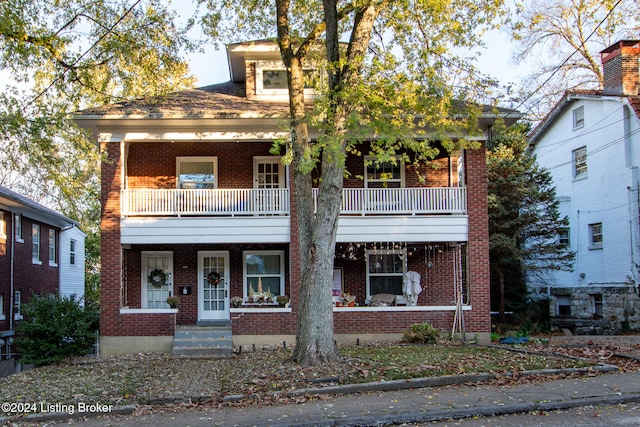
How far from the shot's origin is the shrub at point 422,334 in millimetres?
15672

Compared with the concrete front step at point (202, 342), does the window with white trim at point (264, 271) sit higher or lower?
higher

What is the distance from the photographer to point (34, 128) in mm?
12703

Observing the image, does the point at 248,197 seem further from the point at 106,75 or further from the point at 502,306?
the point at 502,306

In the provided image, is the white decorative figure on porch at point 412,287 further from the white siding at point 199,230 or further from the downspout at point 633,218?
the downspout at point 633,218

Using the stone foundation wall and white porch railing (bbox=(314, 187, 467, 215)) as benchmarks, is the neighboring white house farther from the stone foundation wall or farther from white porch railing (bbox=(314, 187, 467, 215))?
white porch railing (bbox=(314, 187, 467, 215))

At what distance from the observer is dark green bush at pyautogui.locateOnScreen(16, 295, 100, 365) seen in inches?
596

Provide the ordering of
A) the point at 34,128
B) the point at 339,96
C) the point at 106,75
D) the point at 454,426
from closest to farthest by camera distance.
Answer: the point at 454,426 → the point at 339,96 → the point at 34,128 → the point at 106,75

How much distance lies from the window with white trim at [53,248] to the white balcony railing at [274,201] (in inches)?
523

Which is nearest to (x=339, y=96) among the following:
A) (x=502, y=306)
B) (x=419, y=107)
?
(x=419, y=107)

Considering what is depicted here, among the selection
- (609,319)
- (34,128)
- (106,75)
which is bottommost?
(609,319)

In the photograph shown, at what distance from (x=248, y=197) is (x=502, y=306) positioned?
10.5m

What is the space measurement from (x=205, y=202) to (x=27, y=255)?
11.4 m

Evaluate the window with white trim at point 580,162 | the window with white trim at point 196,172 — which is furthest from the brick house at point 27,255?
the window with white trim at point 580,162

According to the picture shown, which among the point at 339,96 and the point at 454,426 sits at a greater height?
the point at 339,96
